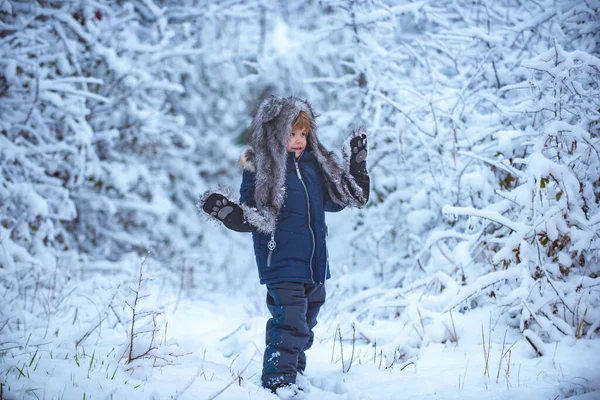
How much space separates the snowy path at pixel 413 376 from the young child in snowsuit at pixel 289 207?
0.91 feet

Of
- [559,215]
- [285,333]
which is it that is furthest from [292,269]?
[559,215]

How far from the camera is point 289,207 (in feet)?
10.1

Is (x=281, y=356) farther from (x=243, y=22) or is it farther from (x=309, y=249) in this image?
(x=243, y=22)

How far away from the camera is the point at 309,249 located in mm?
3027

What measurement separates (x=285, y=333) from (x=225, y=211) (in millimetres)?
782

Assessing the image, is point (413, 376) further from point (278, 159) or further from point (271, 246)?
point (278, 159)

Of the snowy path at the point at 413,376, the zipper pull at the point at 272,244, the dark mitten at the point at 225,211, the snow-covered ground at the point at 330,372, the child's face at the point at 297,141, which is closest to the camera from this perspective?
the snow-covered ground at the point at 330,372

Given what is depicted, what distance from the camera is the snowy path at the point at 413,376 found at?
255 centimetres

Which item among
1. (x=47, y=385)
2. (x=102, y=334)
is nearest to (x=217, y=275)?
(x=102, y=334)

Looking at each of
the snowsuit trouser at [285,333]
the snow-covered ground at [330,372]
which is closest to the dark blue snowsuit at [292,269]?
the snowsuit trouser at [285,333]

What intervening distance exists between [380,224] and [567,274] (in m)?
3.15

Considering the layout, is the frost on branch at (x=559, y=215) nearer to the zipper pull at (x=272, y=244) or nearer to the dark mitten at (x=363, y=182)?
the dark mitten at (x=363, y=182)

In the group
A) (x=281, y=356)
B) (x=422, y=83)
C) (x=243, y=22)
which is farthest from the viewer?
(x=243, y=22)

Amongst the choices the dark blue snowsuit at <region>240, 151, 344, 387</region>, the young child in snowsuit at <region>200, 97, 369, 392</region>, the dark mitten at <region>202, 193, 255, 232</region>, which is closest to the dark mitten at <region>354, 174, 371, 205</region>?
the young child in snowsuit at <region>200, 97, 369, 392</region>
